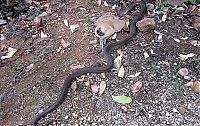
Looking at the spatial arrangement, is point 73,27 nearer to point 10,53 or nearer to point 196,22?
point 10,53

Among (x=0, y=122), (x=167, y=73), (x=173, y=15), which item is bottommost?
(x=0, y=122)

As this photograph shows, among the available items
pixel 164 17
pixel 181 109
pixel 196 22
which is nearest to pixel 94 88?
pixel 181 109

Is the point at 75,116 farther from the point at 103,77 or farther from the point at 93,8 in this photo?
the point at 93,8

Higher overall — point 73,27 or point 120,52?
point 73,27

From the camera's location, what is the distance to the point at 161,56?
438cm

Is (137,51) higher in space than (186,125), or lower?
higher

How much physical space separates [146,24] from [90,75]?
1068mm

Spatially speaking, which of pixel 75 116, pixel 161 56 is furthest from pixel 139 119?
pixel 161 56

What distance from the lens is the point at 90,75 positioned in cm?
417

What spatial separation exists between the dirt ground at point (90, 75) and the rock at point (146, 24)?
7 cm

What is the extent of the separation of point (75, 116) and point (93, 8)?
192 cm

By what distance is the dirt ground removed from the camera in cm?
380

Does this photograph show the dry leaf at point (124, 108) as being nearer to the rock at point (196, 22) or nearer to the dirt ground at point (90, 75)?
the dirt ground at point (90, 75)

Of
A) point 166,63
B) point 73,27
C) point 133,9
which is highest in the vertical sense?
point 133,9
